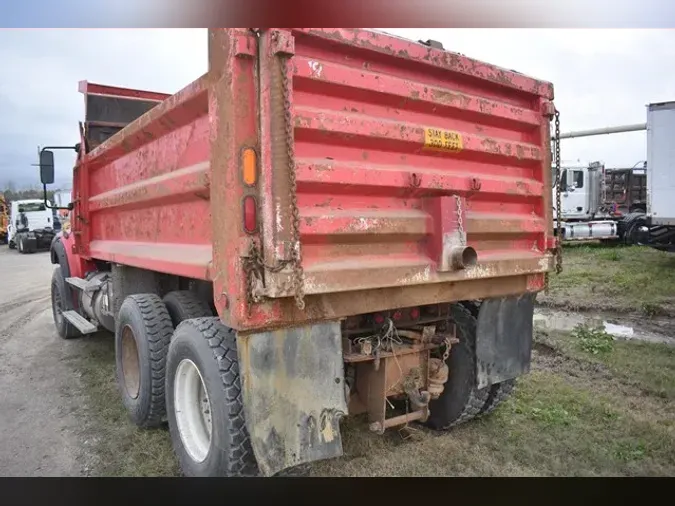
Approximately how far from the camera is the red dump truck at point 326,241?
2441mm

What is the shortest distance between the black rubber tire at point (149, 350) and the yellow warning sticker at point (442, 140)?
7.30 ft

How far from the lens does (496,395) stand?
12.9ft

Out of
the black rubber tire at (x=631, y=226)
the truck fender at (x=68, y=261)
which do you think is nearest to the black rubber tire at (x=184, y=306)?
the truck fender at (x=68, y=261)

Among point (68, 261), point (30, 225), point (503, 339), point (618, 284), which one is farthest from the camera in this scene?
point (30, 225)

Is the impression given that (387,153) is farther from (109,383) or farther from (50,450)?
(109,383)

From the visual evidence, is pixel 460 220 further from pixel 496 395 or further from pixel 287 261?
pixel 496 395

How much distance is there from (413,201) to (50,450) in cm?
310

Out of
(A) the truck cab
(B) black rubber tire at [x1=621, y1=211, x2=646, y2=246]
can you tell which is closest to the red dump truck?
(B) black rubber tire at [x1=621, y1=211, x2=646, y2=246]

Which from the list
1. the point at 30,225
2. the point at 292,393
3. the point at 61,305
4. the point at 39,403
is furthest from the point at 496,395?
the point at 30,225

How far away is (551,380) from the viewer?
4758mm

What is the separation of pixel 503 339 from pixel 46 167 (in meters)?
5.07

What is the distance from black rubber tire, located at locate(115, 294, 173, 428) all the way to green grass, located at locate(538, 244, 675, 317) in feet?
21.6

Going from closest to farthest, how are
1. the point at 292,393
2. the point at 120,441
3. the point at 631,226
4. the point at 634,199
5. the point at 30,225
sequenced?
the point at 292,393 < the point at 120,441 < the point at 631,226 < the point at 634,199 < the point at 30,225

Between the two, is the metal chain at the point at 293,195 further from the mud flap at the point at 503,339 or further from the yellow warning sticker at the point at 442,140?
the mud flap at the point at 503,339
